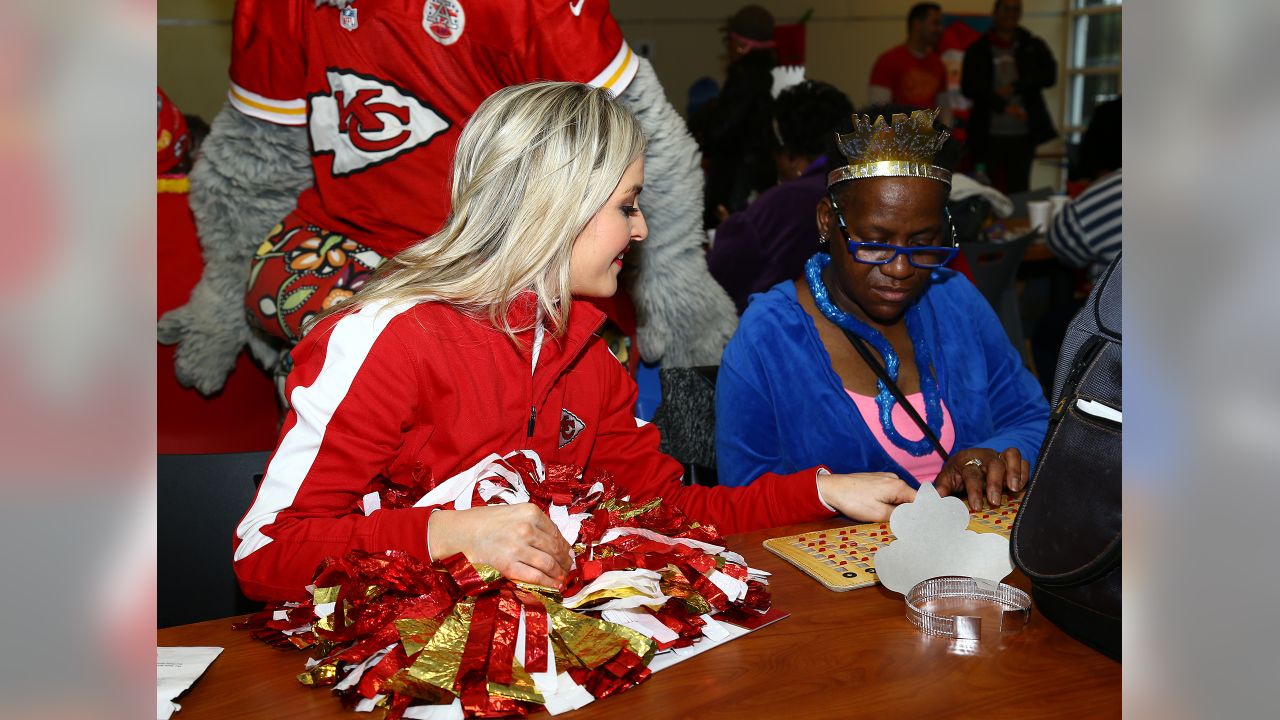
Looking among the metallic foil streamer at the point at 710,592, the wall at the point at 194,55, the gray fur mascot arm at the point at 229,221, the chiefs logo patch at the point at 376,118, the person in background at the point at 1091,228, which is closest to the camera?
the metallic foil streamer at the point at 710,592

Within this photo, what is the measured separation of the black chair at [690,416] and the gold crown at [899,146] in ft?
1.77

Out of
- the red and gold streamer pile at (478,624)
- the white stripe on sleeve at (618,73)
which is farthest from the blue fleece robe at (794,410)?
the red and gold streamer pile at (478,624)

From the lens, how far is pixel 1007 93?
8.11 meters

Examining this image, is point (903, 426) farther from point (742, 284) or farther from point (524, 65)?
point (742, 284)

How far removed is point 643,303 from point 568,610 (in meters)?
1.36

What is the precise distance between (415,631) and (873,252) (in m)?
1.28

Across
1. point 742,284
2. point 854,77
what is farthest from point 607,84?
point 854,77

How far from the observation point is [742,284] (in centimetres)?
337

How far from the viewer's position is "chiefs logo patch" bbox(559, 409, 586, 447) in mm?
1638

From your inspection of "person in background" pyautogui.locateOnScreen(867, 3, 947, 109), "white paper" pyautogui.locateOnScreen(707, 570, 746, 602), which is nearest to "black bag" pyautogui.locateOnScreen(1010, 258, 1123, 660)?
"white paper" pyautogui.locateOnScreen(707, 570, 746, 602)

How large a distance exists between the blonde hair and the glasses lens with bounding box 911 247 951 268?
72 centimetres

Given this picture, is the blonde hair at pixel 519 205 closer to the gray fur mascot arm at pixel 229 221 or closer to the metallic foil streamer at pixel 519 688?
the metallic foil streamer at pixel 519 688

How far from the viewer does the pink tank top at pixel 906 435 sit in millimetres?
2090
